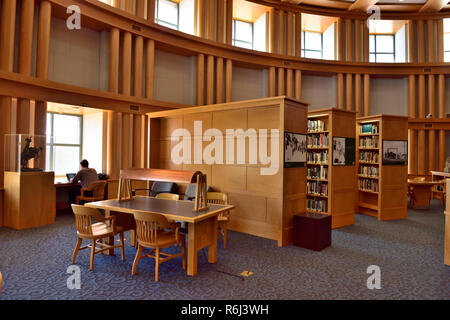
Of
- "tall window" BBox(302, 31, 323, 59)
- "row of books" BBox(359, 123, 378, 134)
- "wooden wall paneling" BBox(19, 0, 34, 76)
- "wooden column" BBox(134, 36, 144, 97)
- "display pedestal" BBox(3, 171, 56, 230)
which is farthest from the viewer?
"tall window" BBox(302, 31, 323, 59)

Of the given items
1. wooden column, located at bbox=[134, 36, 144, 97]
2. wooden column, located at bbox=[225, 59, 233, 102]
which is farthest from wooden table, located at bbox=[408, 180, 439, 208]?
wooden column, located at bbox=[134, 36, 144, 97]

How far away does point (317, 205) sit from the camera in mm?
7188

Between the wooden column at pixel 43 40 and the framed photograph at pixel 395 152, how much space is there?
28.6 feet

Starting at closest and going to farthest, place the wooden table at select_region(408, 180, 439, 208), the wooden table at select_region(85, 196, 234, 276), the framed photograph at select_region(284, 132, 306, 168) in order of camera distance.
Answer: the wooden table at select_region(85, 196, 234, 276), the framed photograph at select_region(284, 132, 306, 168), the wooden table at select_region(408, 180, 439, 208)

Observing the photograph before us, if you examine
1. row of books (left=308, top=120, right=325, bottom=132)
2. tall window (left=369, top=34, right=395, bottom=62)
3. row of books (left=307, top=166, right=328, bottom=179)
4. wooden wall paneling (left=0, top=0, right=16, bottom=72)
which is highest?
tall window (left=369, top=34, right=395, bottom=62)

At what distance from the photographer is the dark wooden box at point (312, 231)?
5.09 m

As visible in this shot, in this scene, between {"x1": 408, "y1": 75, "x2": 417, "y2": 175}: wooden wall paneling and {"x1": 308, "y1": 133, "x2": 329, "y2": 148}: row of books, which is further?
{"x1": 408, "y1": 75, "x2": 417, "y2": 175}: wooden wall paneling

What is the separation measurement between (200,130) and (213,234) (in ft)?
10.3

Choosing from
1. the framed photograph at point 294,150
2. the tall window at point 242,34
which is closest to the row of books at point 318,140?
the framed photograph at point 294,150

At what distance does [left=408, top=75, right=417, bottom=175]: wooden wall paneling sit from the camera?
1201cm

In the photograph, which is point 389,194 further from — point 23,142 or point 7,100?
point 7,100

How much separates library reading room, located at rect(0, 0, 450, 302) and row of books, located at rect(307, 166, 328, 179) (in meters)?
0.05

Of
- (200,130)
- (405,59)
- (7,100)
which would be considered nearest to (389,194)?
(200,130)

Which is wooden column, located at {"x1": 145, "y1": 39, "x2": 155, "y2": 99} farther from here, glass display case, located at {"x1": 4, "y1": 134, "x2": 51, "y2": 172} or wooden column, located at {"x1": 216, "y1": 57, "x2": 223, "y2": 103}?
glass display case, located at {"x1": 4, "y1": 134, "x2": 51, "y2": 172}
